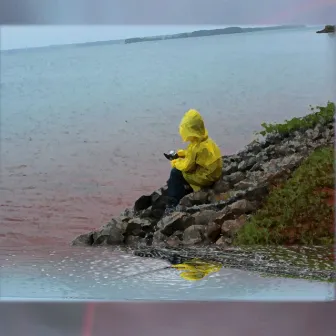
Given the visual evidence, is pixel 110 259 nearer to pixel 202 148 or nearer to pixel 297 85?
pixel 202 148

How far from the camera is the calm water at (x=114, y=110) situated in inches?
75.8

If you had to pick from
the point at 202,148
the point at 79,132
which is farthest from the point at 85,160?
the point at 202,148

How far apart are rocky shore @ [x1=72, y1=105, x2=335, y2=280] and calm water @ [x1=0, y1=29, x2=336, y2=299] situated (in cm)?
5

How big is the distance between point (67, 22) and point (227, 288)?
2.95 feet

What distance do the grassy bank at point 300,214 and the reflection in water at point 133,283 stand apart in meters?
0.14

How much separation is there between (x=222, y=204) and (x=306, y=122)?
1.21ft

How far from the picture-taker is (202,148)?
1.97 m

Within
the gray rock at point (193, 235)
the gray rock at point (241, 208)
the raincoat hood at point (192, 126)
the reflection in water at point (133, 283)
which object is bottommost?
the reflection in water at point (133, 283)

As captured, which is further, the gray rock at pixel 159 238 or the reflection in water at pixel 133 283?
the gray rock at pixel 159 238

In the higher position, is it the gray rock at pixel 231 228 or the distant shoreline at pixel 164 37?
the distant shoreline at pixel 164 37

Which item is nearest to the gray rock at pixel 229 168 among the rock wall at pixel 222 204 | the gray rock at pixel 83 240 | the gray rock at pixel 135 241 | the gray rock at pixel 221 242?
the rock wall at pixel 222 204

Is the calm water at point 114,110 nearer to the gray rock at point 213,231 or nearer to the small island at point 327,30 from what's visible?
the small island at point 327,30

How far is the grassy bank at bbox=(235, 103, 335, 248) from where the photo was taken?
196 centimetres

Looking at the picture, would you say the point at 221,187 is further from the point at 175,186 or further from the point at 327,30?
the point at 327,30
